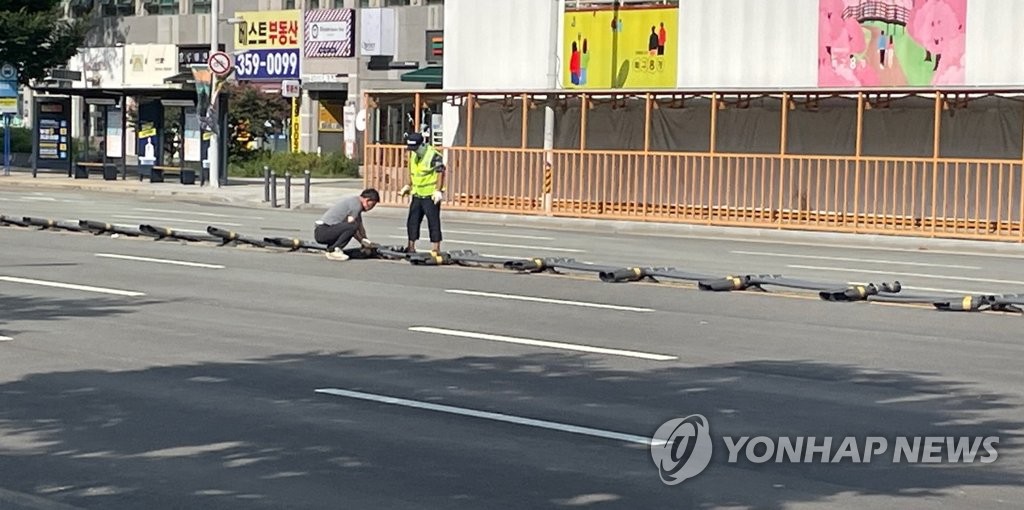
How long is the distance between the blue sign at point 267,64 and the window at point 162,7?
521cm

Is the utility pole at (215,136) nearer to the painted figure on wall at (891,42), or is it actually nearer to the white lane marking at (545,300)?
the painted figure on wall at (891,42)

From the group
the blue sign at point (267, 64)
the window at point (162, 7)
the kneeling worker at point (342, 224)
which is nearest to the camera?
the kneeling worker at point (342, 224)

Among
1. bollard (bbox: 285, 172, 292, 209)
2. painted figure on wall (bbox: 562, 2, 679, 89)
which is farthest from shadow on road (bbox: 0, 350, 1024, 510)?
bollard (bbox: 285, 172, 292, 209)

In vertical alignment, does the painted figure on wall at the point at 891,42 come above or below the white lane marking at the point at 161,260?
above

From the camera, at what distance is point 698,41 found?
3281 centimetres

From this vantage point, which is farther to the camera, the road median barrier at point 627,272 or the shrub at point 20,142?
the shrub at point 20,142

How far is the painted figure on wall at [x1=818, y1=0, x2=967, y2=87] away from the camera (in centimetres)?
2980

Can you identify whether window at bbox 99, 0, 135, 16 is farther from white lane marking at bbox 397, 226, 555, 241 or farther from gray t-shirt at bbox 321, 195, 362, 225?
gray t-shirt at bbox 321, 195, 362, 225

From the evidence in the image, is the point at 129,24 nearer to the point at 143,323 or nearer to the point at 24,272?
the point at 24,272

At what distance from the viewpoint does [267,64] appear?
60344 mm

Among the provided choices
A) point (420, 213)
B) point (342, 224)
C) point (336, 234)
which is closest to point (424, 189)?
point (420, 213)

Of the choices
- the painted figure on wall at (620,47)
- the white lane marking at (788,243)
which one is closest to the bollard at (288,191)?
the white lane marking at (788,243)

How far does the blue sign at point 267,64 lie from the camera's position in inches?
2344

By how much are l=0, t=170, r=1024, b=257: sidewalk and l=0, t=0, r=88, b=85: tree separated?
5.10m
